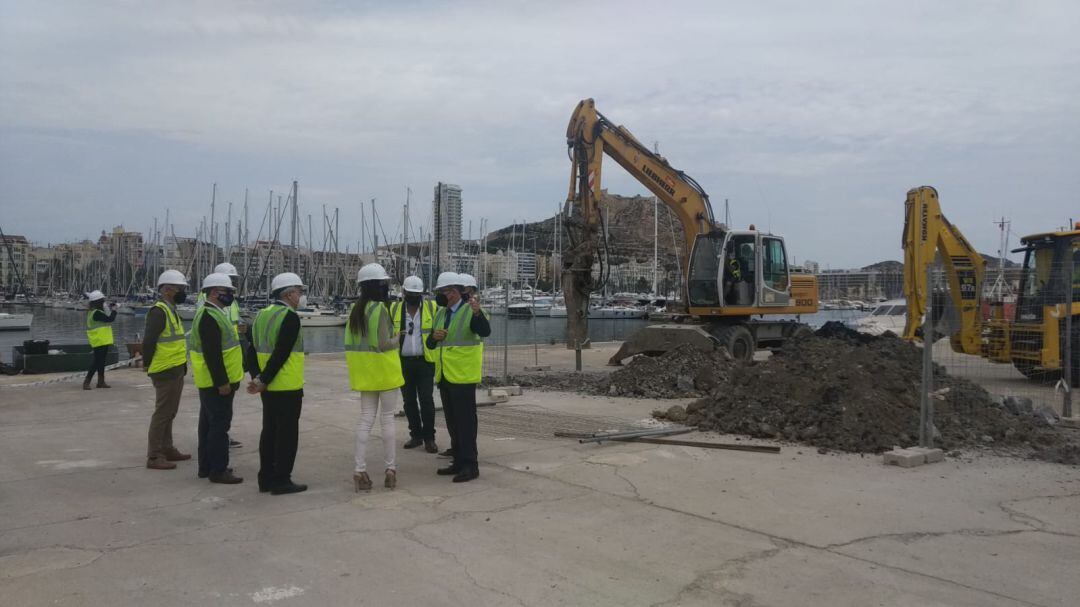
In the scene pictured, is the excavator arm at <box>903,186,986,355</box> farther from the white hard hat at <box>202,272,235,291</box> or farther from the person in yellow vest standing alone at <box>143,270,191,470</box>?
the person in yellow vest standing alone at <box>143,270,191,470</box>

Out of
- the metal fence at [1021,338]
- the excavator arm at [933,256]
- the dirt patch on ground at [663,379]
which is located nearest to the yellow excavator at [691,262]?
the dirt patch on ground at [663,379]

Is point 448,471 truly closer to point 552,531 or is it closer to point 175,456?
point 552,531

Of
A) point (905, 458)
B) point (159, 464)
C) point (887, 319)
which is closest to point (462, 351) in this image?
point (159, 464)

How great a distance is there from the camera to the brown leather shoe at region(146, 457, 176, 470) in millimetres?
7137

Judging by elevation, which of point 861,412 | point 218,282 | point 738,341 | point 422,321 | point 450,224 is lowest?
point 861,412

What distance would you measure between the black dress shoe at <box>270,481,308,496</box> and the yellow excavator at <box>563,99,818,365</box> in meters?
10.3

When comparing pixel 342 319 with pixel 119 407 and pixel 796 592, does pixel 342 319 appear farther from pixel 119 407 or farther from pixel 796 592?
pixel 796 592

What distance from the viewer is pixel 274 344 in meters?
6.16

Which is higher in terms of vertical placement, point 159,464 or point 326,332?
point 159,464

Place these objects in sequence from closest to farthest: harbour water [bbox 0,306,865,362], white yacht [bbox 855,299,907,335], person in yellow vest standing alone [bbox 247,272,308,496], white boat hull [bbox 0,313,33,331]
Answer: person in yellow vest standing alone [bbox 247,272,308,496] → white yacht [bbox 855,299,907,335] → harbour water [bbox 0,306,865,362] → white boat hull [bbox 0,313,33,331]

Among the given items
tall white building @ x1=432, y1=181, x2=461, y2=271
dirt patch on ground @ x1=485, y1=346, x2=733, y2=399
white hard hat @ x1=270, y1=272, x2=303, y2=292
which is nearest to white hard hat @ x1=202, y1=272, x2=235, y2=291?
white hard hat @ x1=270, y1=272, x2=303, y2=292

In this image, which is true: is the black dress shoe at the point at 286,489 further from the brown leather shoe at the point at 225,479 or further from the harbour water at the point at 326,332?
the harbour water at the point at 326,332

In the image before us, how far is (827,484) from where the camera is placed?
654 centimetres

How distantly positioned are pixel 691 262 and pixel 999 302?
19.5ft
